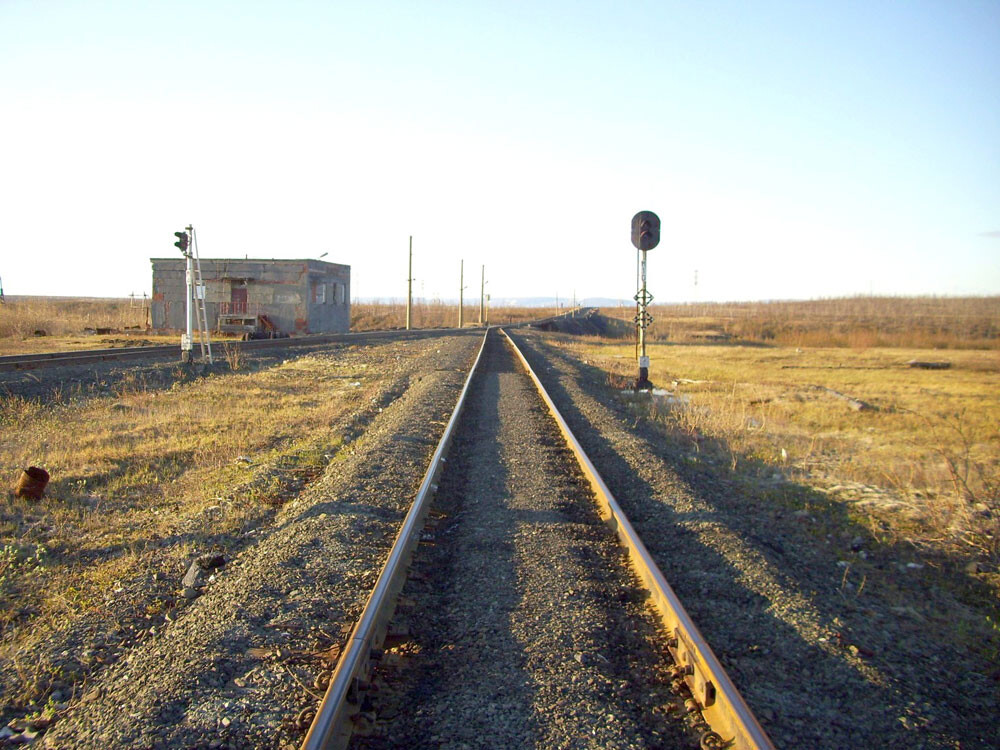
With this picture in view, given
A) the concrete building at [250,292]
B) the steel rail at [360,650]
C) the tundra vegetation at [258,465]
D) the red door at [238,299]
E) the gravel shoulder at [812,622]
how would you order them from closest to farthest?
the steel rail at [360,650], the gravel shoulder at [812,622], the tundra vegetation at [258,465], the concrete building at [250,292], the red door at [238,299]

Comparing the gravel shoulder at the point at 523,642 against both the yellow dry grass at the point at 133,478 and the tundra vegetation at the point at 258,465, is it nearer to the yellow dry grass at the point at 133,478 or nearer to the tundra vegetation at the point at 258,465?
the tundra vegetation at the point at 258,465

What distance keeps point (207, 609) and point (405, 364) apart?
17051mm

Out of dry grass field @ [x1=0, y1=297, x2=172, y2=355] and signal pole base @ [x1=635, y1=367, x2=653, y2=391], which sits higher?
dry grass field @ [x1=0, y1=297, x2=172, y2=355]

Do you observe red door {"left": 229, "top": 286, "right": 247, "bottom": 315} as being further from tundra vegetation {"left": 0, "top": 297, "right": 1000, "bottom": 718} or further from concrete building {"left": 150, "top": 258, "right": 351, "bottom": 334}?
tundra vegetation {"left": 0, "top": 297, "right": 1000, "bottom": 718}

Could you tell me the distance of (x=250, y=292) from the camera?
3762cm

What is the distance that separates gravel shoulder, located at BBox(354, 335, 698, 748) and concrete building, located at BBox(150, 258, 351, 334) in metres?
32.8

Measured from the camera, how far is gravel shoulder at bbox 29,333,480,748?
303 centimetres

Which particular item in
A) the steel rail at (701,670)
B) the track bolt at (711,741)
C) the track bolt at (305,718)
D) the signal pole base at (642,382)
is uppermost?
the signal pole base at (642,382)

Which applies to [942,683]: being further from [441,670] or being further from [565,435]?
[565,435]

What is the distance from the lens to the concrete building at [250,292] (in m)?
37.3

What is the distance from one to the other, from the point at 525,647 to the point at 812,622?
5.64 feet

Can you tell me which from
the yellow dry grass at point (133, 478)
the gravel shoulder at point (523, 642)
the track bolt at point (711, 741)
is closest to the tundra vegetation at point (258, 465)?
the yellow dry grass at point (133, 478)

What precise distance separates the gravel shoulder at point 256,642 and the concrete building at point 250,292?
32.2 metres

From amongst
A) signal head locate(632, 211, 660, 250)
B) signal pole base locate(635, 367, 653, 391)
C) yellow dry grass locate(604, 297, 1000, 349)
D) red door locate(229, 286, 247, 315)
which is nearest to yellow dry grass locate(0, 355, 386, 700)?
signal pole base locate(635, 367, 653, 391)
